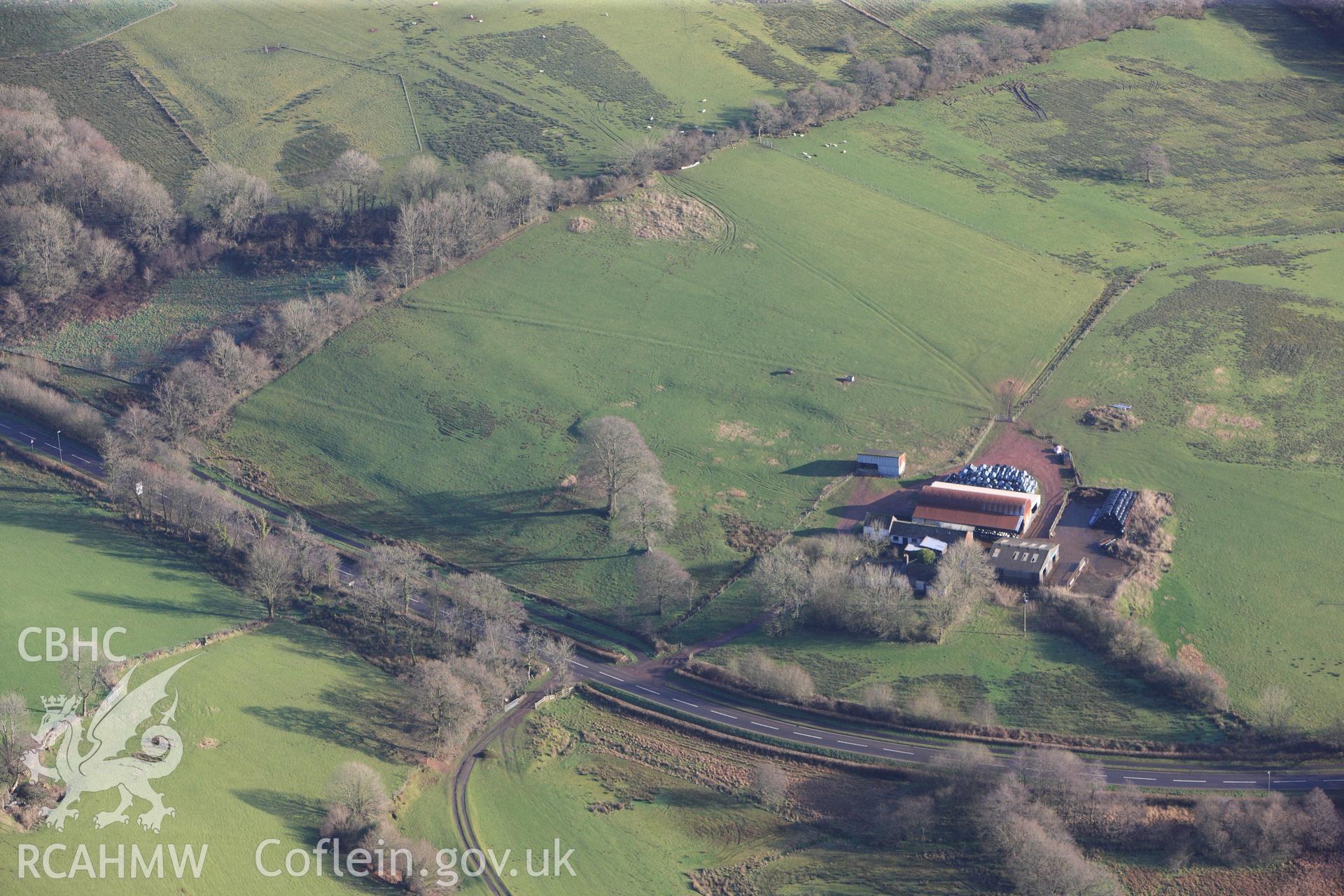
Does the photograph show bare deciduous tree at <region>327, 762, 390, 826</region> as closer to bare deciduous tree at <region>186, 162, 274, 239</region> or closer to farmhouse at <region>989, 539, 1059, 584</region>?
farmhouse at <region>989, 539, 1059, 584</region>

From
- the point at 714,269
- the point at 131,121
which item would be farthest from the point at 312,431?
the point at 131,121

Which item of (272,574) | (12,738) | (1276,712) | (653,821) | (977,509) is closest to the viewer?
(12,738)

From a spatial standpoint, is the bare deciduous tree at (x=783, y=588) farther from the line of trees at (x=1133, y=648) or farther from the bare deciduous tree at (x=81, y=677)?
the bare deciduous tree at (x=81, y=677)

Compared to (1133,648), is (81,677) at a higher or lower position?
lower

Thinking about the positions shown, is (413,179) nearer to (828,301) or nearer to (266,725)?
(828,301)

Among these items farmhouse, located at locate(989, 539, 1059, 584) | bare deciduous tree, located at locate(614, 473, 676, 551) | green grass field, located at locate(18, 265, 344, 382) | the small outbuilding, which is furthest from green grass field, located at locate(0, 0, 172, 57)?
farmhouse, located at locate(989, 539, 1059, 584)

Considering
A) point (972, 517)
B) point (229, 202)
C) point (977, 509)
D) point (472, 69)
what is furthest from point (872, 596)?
point (472, 69)

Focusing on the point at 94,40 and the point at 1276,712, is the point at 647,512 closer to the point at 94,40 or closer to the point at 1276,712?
the point at 1276,712
